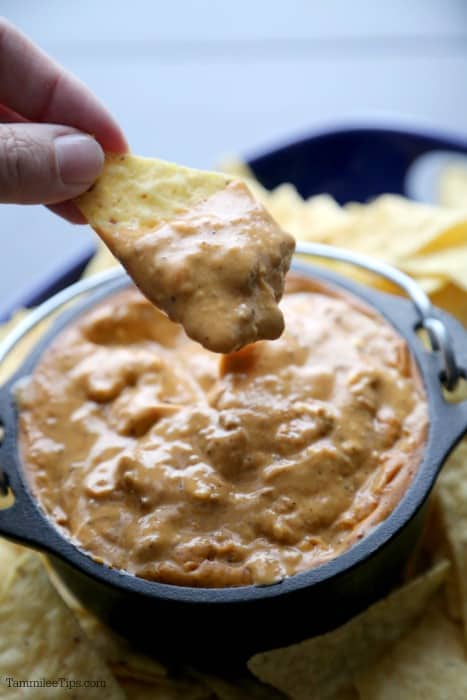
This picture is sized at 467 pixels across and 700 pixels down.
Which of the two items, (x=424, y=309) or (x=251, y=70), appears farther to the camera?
(x=251, y=70)

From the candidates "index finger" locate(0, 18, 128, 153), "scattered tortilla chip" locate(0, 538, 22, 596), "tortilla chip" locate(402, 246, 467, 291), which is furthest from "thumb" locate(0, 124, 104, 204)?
"tortilla chip" locate(402, 246, 467, 291)

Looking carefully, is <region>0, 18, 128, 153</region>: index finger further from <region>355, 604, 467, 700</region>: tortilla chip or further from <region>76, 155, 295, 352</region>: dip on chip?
<region>355, 604, 467, 700</region>: tortilla chip

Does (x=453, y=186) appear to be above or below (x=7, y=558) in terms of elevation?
above

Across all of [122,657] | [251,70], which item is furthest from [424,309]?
[251,70]

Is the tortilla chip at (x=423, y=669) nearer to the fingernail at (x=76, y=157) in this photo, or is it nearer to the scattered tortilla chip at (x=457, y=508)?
the scattered tortilla chip at (x=457, y=508)

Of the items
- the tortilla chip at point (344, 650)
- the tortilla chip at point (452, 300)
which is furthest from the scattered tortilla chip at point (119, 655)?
the tortilla chip at point (452, 300)

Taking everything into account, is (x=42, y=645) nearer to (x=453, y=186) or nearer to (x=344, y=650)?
(x=344, y=650)

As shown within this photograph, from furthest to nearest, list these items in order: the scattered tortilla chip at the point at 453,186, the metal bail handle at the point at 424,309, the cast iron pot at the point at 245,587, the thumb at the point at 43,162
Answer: the scattered tortilla chip at the point at 453,186
the metal bail handle at the point at 424,309
the cast iron pot at the point at 245,587
the thumb at the point at 43,162
